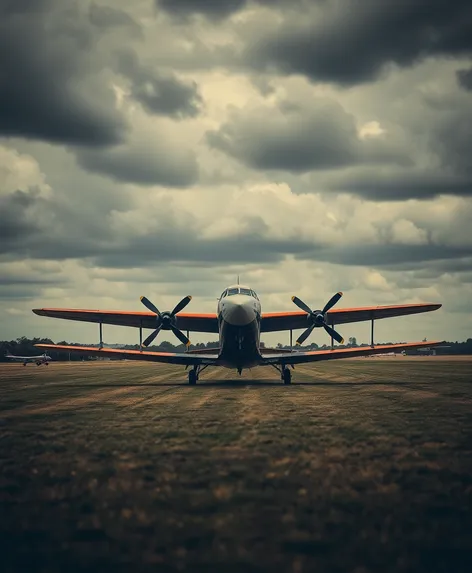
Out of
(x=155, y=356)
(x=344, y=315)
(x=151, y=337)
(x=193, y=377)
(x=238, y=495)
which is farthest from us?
(x=344, y=315)

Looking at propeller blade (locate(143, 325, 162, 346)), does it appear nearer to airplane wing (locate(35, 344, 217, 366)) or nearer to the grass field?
airplane wing (locate(35, 344, 217, 366))

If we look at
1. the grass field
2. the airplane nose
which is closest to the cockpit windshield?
the airplane nose

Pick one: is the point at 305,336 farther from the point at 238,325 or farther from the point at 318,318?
the point at 238,325

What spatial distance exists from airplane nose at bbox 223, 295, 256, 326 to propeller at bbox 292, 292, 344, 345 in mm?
5659

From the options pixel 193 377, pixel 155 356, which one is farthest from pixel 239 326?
pixel 155 356

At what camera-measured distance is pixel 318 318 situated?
36.3 m

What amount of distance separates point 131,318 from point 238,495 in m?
32.0

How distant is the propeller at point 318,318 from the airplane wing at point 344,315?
0.59 metres

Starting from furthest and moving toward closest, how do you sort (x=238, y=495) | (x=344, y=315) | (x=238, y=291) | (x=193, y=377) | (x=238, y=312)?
(x=344, y=315) → (x=193, y=377) → (x=238, y=291) → (x=238, y=312) → (x=238, y=495)

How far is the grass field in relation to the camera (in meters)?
5.36

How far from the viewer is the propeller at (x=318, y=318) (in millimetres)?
36375

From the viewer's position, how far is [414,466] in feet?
30.8

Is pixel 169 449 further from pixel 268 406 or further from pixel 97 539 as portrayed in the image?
pixel 268 406

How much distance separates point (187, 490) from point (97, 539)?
210 cm
